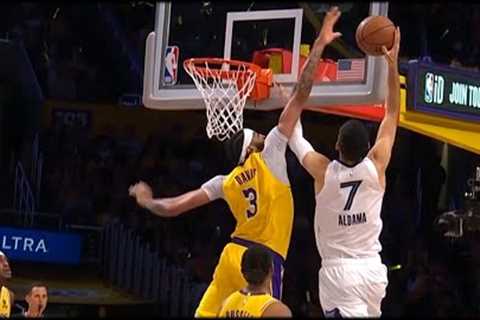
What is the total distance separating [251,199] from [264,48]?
1.42 metres

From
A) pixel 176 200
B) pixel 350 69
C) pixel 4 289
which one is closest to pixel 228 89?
pixel 350 69

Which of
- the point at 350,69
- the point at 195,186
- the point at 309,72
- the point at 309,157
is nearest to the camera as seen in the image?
the point at 309,72

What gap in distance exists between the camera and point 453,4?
47.5 ft

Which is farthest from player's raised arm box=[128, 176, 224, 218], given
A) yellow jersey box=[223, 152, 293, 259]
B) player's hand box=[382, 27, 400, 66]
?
player's hand box=[382, 27, 400, 66]

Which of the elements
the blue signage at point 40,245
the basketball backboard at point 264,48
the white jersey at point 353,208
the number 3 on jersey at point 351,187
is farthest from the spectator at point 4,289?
the blue signage at point 40,245

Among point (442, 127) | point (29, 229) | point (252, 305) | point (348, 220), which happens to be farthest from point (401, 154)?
point (252, 305)

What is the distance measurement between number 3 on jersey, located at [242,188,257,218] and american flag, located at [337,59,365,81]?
1.03m

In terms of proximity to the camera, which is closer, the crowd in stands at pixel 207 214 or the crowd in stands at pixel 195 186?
the crowd in stands at pixel 207 214

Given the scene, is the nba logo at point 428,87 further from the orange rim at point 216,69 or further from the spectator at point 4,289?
the spectator at point 4,289

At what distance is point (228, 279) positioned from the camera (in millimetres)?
6344

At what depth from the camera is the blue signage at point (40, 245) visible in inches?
501

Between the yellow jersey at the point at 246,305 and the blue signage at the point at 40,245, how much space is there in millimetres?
8011

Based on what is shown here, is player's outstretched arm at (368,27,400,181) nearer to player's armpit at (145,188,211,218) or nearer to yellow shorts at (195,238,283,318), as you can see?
yellow shorts at (195,238,283,318)

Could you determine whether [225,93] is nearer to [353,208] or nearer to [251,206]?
[251,206]
